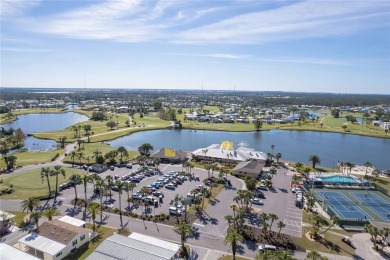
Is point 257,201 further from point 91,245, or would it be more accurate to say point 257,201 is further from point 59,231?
point 59,231

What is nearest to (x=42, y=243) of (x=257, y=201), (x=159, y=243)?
(x=159, y=243)

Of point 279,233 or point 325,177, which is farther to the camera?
point 325,177

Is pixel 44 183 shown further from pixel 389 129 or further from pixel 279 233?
pixel 389 129

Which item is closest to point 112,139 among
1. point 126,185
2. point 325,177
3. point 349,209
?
point 126,185

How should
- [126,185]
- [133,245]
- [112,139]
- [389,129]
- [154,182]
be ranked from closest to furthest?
1. [133,245]
2. [126,185]
3. [154,182]
4. [112,139]
5. [389,129]

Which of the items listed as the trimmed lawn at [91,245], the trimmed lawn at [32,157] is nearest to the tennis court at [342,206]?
the trimmed lawn at [91,245]

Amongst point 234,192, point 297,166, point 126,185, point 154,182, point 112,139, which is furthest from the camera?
point 112,139

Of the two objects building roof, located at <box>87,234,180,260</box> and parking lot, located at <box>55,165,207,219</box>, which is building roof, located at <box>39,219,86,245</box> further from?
parking lot, located at <box>55,165,207,219</box>
